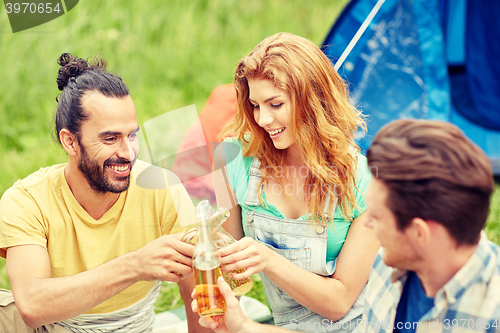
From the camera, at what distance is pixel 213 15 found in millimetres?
5500

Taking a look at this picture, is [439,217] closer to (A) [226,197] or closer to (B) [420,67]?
(A) [226,197]

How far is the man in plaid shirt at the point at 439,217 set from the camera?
1134 millimetres

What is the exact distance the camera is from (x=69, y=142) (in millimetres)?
1953

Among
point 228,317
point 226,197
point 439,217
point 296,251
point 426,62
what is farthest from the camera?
point 426,62

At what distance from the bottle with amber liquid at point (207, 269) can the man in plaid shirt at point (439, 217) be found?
1.67ft

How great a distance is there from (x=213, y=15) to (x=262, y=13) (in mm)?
569

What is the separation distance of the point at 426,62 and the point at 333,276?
2.14m

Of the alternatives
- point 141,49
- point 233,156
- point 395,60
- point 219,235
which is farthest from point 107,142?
point 141,49

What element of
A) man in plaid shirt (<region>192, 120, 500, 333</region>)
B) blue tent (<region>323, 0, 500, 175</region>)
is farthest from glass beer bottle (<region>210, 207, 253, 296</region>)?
blue tent (<region>323, 0, 500, 175</region>)

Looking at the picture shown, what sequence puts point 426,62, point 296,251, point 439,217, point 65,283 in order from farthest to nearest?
1. point 426,62
2. point 296,251
3. point 65,283
4. point 439,217

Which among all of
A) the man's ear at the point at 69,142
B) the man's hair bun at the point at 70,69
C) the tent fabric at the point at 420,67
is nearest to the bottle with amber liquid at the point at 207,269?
the man's ear at the point at 69,142

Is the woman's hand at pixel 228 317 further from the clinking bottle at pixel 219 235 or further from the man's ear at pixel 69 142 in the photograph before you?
the man's ear at pixel 69 142

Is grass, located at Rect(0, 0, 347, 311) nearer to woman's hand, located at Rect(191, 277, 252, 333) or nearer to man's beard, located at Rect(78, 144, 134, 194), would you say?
man's beard, located at Rect(78, 144, 134, 194)

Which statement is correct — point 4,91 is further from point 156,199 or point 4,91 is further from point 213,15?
point 156,199
